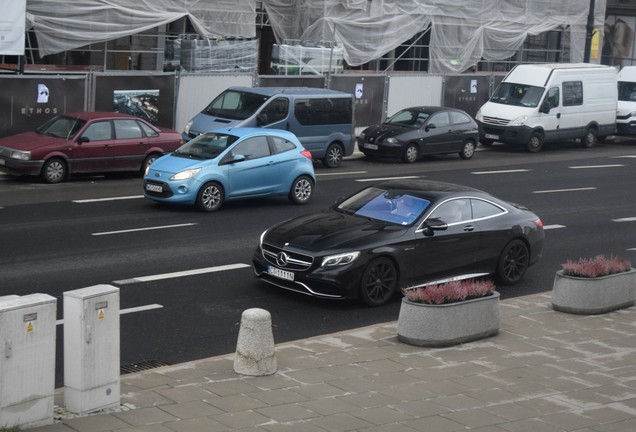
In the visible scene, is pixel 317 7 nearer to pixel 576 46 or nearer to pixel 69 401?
pixel 576 46

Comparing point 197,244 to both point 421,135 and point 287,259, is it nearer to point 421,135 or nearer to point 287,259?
point 287,259

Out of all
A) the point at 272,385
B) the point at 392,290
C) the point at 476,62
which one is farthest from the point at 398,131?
the point at 272,385

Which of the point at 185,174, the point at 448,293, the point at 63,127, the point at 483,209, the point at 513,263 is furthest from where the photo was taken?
the point at 63,127

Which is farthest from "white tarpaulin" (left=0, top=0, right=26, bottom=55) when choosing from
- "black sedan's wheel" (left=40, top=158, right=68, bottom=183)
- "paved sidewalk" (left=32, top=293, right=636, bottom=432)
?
"paved sidewalk" (left=32, top=293, right=636, bottom=432)

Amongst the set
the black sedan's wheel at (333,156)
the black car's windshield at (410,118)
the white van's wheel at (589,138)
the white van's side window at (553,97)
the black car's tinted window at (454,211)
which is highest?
the white van's side window at (553,97)

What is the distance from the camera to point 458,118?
31.3 metres

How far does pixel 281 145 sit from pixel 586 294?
883 cm

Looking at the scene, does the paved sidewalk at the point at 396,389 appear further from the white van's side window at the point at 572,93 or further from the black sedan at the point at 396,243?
the white van's side window at the point at 572,93

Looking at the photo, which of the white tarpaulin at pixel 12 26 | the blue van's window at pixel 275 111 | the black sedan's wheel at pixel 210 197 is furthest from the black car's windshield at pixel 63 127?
the blue van's window at pixel 275 111

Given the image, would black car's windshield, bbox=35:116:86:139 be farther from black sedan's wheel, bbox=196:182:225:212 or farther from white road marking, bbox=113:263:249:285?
white road marking, bbox=113:263:249:285

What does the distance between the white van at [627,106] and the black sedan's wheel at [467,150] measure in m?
8.91

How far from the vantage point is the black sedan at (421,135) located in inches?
1169

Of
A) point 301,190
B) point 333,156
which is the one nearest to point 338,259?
point 301,190

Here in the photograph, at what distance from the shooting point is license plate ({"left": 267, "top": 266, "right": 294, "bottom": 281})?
46.8ft
